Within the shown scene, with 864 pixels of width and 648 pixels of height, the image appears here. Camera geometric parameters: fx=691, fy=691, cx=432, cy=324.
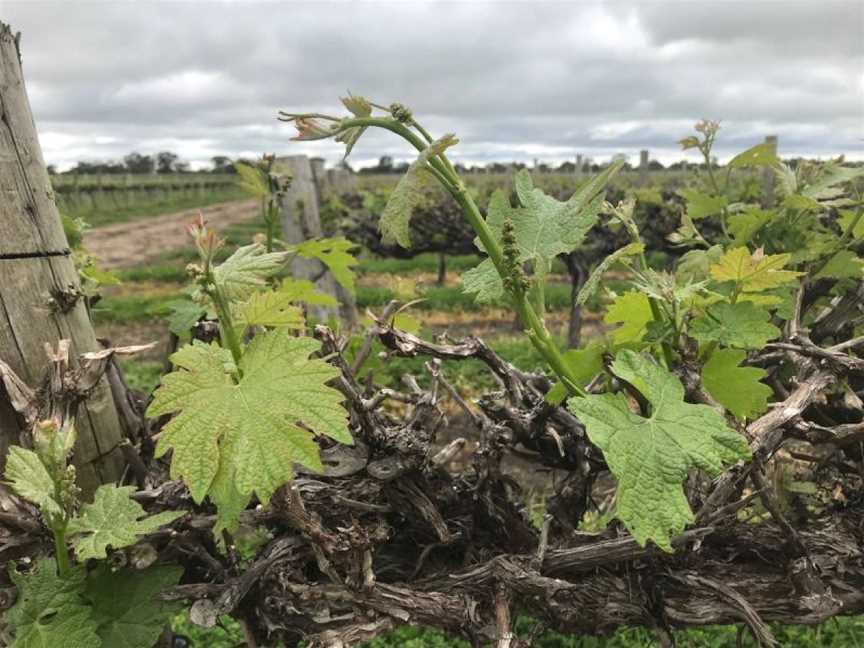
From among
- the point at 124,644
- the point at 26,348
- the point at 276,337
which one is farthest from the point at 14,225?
the point at 124,644

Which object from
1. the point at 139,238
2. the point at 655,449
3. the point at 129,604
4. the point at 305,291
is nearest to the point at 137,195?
the point at 139,238

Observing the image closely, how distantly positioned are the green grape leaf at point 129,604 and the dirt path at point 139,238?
17.9 meters

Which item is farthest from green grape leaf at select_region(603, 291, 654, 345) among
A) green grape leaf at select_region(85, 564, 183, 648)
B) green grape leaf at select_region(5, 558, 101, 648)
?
green grape leaf at select_region(5, 558, 101, 648)

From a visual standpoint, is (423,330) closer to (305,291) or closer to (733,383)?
(305,291)

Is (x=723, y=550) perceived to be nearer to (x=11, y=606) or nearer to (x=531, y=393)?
(x=531, y=393)

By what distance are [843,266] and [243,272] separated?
4.73 ft

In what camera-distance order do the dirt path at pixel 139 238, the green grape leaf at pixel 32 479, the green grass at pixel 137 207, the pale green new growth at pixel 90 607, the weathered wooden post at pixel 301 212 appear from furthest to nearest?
the green grass at pixel 137 207, the dirt path at pixel 139 238, the weathered wooden post at pixel 301 212, the pale green new growth at pixel 90 607, the green grape leaf at pixel 32 479

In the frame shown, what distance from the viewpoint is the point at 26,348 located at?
140 centimetres

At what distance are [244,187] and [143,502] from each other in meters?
0.79

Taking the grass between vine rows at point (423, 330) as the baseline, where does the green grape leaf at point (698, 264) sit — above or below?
above

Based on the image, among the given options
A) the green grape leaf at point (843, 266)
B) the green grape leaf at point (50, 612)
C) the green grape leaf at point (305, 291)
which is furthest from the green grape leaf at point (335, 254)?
the green grape leaf at point (843, 266)

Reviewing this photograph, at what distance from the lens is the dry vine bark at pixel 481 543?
1321 millimetres

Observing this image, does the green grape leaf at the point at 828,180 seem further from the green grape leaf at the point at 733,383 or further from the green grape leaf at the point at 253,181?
the green grape leaf at the point at 253,181

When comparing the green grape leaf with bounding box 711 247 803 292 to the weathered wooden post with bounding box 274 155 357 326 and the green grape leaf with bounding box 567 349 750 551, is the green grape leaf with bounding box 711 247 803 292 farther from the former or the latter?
the weathered wooden post with bounding box 274 155 357 326
